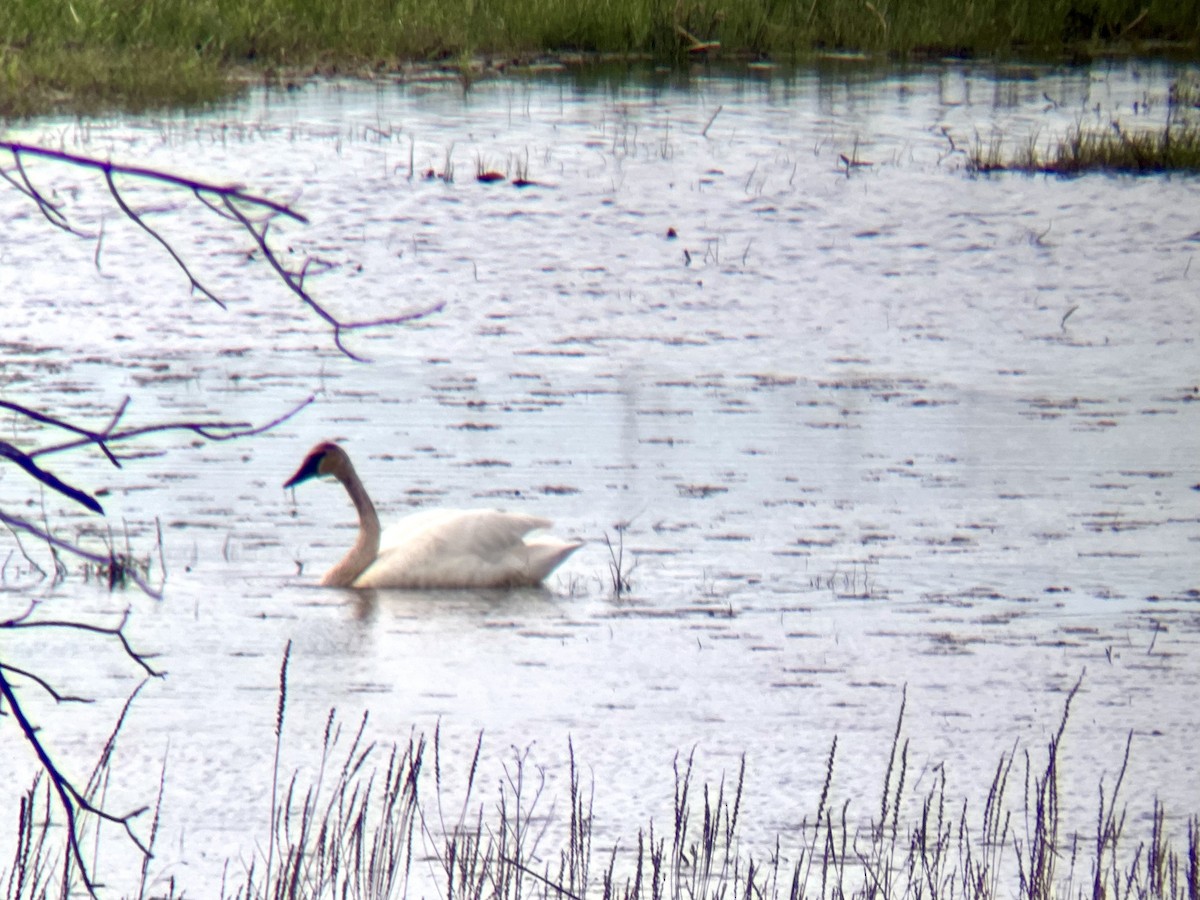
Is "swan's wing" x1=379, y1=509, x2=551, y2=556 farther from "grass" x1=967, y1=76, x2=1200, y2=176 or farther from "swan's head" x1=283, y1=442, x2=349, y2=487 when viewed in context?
"grass" x1=967, y1=76, x2=1200, y2=176

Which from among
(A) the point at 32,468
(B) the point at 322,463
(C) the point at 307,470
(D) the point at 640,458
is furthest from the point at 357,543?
(A) the point at 32,468

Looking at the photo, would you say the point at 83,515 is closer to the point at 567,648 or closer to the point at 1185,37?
the point at 567,648

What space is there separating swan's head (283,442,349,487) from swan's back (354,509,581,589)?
0.35 meters

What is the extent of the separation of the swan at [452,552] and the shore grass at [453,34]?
13.0m

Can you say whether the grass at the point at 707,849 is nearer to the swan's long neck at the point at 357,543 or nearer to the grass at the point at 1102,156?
the swan's long neck at the point at 357,543

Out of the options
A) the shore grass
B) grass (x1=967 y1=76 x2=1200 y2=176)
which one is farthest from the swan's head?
the shore grass

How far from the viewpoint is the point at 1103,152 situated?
66.0 ft

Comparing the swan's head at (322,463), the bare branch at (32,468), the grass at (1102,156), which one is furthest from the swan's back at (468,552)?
the grass at (1102,156)

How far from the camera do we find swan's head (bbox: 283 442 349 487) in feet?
30.5

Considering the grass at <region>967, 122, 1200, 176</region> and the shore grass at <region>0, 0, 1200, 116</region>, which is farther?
the shore grass at <region>0, 0, 1200, 116</region>

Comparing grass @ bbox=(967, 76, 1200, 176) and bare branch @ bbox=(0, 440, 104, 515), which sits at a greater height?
bare branch @ bbox=(0, 440, 104, 515)

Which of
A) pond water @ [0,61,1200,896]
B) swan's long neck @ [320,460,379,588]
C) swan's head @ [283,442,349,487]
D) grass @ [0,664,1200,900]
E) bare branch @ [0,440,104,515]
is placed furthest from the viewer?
swan's head @ [283,442,349,487]

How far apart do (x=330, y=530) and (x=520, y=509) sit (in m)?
0.72

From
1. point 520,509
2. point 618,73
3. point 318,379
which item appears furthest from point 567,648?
point 618,73
